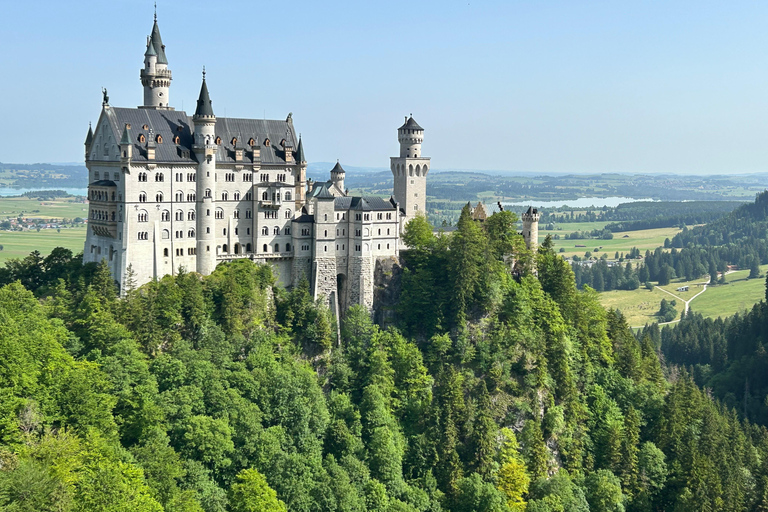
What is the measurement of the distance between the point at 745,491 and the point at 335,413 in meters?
46.3

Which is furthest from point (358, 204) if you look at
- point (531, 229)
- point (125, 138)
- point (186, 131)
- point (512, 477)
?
point (512, 477)

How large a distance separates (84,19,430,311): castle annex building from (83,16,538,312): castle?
0.11 m

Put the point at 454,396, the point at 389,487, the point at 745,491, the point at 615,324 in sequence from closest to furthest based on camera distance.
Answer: the point at 389,487, the point at 454,396, the point at 745,491, the point at 615,324

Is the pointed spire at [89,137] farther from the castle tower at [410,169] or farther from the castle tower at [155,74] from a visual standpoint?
the castle tower at [410,169]

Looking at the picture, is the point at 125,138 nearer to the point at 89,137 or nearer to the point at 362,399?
the point at 89,137

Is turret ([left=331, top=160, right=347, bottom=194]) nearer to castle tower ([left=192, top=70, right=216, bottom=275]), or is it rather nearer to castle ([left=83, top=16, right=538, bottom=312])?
castle ([left=83, top=16, right=538, bottom=312])

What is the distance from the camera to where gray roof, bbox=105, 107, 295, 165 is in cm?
9388

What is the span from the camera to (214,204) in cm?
9812

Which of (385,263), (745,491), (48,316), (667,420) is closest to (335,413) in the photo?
(385,263)

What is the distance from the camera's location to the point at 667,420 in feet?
345

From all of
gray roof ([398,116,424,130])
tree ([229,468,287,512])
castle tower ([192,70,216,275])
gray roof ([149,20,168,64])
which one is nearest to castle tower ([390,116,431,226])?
gray roof ([398,116,424,130])

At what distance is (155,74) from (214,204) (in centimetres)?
1578

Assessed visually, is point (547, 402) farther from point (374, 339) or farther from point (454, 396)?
point (374, 339)

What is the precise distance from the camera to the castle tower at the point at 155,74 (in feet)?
328
